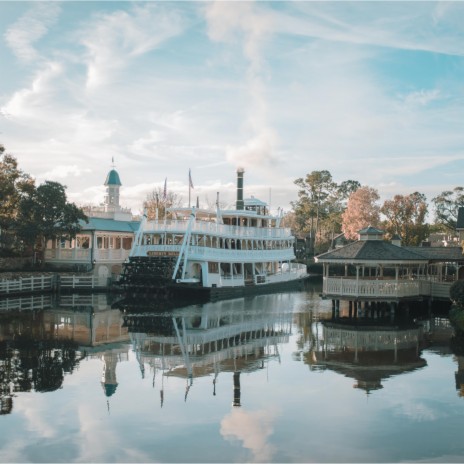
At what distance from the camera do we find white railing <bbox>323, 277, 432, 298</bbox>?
112 ft

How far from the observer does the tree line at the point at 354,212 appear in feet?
238

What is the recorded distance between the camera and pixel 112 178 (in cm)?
6712

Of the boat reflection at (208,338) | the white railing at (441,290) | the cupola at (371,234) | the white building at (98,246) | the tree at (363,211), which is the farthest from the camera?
the tree at (363,211)

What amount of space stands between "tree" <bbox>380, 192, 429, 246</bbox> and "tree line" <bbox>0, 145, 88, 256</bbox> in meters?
39.4

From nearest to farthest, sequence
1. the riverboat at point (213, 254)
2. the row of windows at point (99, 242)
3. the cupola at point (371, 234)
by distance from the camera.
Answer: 1. the cupola at point (371, 234)
2. the riverboat at point (213, 254)
3. the row of windows at point (99, 242)

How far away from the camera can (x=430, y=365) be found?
A: 21.8 meters

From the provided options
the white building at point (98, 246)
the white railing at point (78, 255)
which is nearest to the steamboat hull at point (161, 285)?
the white building at point (98, 246)

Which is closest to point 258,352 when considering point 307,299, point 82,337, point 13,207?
point 82,337

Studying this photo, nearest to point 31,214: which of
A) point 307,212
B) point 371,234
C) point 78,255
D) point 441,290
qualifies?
point 78,255

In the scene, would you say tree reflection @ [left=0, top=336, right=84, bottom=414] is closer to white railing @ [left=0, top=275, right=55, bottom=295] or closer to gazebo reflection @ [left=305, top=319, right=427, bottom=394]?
gazebo reflection @ [left=305, top=319, right=427, bottom=394]

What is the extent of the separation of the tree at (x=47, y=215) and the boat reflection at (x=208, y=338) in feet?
51.9

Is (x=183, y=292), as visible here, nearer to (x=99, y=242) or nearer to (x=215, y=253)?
(x=215, y=253)

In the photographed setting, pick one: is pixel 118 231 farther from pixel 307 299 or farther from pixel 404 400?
pixel 404 400

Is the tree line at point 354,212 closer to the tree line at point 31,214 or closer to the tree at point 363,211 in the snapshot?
the tree at point 363,211
